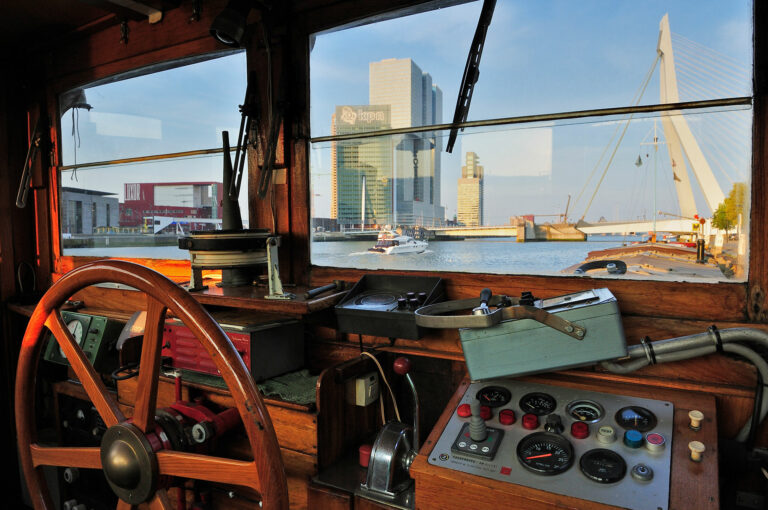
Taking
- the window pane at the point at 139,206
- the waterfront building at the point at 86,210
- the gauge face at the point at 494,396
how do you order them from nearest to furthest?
the gauge face at the point at 494,396 < the window pane at the point at 139,206 < the waterfront building at the point at 86,210

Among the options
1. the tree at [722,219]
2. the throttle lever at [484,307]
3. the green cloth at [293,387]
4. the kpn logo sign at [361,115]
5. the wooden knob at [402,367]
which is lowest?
the green cloth at [293,387]

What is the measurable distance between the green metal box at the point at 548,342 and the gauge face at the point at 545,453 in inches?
6.2

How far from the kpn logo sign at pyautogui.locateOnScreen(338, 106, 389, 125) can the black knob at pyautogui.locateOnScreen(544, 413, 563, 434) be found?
1250mm

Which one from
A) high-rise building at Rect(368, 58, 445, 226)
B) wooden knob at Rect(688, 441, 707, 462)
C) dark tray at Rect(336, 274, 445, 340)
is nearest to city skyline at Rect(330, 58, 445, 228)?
high-rise building at Rect(368, 58, 445, 226)

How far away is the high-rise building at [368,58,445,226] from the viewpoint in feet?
5.83

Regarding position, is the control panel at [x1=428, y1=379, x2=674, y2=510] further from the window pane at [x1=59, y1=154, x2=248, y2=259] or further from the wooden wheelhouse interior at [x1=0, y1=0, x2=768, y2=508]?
the window pane at [x1=59, y1=154, x2=248, y2=259]

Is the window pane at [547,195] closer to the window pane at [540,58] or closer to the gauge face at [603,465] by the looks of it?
the window pane at [540,58]

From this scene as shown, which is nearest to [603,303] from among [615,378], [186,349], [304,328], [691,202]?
[615,378]

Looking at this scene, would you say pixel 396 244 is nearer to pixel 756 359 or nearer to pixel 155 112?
pixel 756 359

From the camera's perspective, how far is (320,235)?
6.43 feet

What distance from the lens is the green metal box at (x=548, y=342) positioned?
3.54ft

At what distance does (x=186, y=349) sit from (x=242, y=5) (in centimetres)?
121

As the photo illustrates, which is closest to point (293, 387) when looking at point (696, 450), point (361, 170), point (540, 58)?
point (361, 170)

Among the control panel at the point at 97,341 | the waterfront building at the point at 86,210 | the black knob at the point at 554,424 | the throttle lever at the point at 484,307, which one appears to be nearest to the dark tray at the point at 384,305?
the throttle lever at the point at 484,307
